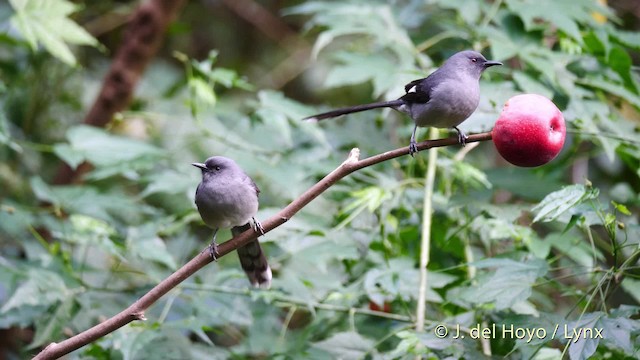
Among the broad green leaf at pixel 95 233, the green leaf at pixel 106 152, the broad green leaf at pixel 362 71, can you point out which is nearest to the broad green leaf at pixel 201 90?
the green leaf at pixel 106 152

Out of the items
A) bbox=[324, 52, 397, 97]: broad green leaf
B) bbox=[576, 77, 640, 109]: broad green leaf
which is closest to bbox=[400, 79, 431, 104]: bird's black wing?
bbox=[324, 52, 397, 97]: broad green leaf

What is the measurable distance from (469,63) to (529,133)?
19.8 inches

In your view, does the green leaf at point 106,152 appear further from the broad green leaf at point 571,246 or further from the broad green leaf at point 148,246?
the broad green leaf at point 571,246

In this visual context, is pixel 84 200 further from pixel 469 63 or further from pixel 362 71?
pixel 469 63

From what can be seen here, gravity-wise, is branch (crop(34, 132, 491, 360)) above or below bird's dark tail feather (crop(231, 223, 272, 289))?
A: above

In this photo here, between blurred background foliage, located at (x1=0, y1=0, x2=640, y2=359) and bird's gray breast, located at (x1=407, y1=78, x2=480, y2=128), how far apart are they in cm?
32

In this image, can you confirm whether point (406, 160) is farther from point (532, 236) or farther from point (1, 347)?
point (1, 347)

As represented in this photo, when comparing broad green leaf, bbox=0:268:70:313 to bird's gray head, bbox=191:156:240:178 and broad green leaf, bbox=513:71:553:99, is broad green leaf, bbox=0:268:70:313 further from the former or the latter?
broad green leaf, bbox=513:71:553:99

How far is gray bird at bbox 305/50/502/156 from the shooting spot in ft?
6.06

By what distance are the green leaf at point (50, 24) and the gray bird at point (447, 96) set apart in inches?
68.9

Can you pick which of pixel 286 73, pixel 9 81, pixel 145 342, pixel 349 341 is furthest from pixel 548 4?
pixel 286 73

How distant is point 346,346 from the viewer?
2270 millimetres

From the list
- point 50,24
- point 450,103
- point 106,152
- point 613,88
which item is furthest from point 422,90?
point 50,24

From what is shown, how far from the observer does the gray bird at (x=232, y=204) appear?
2092mm
